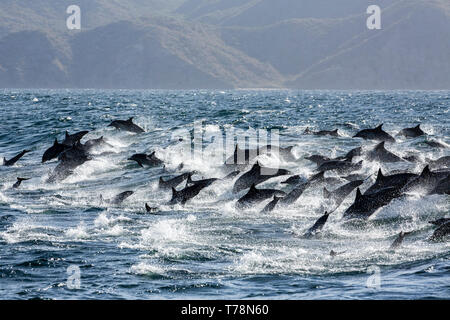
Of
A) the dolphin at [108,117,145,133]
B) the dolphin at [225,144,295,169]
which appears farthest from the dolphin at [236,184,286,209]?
the dolphin at [108,117,145,133]

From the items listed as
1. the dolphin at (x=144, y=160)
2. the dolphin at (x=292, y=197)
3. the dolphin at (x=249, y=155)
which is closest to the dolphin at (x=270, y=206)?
the dolphin at (x=292, y=197)

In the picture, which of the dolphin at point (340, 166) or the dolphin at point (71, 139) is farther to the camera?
the dolphin at point (71, 139)

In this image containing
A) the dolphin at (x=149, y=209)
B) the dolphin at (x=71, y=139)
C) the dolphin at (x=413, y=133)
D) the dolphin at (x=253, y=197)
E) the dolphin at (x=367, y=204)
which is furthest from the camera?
the dolphin at (x=413, y=133)

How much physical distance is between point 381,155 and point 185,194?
30.0 feet

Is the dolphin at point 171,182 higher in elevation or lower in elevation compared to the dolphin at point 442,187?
higher

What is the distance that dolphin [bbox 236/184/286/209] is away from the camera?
20.0 m

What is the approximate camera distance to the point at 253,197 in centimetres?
2017

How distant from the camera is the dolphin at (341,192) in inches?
793

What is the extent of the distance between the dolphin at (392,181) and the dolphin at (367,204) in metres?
0.52

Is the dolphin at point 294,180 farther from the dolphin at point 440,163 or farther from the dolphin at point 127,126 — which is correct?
the dolphin at point 127,126

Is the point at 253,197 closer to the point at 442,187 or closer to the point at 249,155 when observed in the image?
the point at 442,187

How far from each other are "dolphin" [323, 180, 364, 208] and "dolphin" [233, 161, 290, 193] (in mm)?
3320
